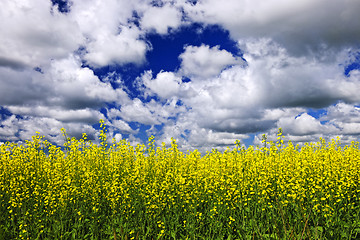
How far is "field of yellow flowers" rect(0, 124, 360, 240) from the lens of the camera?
600 cm

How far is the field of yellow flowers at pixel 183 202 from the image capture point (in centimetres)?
600

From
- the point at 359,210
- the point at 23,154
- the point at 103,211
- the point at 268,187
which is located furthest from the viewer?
the point at 23,154

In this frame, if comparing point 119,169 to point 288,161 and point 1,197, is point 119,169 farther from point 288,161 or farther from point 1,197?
point 288,161

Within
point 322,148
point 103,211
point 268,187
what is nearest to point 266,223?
point 268,187

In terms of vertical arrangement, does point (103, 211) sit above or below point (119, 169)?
below

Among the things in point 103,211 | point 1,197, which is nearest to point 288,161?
point 103,211

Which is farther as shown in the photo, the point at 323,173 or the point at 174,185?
the point at 323,173

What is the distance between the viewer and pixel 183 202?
631 centimetres

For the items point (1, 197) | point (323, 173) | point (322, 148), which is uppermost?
point (322, 148)

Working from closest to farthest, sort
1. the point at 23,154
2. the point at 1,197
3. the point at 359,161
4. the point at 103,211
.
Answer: the point at 103,211 < the point at 1,197 < the point at 359,161 < the point at 23,154

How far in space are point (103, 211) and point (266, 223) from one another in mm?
4070

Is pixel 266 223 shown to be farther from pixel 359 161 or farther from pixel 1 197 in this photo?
pixel 1 197

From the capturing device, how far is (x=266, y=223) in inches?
249

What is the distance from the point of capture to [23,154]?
30.7 feet
